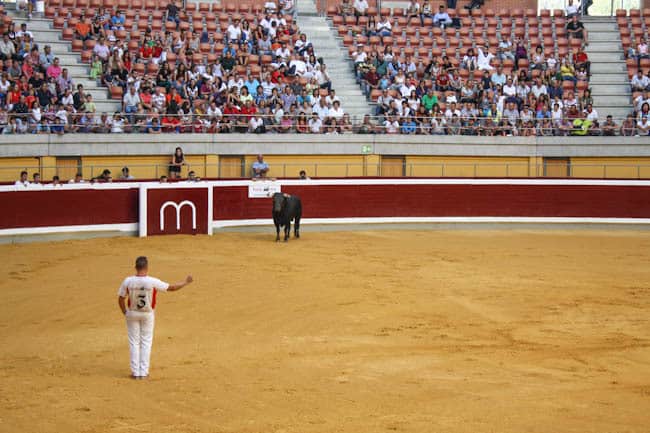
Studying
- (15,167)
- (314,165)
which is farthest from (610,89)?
(15,167)

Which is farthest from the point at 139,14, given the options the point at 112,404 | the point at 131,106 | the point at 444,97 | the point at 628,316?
the point at 112,404

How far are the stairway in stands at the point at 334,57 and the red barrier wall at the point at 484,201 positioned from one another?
3.20 meters

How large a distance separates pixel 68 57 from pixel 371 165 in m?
8.35

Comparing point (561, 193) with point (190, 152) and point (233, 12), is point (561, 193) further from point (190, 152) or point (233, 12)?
point (233, 12)

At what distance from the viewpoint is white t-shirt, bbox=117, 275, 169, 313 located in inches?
424

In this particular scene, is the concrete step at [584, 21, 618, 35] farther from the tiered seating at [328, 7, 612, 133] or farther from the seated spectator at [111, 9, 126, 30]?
the seated spectator at [111, 9, 126, 30]

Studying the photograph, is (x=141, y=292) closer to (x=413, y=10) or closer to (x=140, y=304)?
(x=140, y=304)

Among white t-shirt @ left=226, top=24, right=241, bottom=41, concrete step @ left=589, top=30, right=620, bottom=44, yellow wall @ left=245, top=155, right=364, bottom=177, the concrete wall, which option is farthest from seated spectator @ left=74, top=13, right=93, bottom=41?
concrete step @ left=589, top=30, right=620, bottom=44

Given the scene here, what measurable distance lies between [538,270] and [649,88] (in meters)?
13.7

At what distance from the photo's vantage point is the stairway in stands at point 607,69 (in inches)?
1221

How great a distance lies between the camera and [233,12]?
31.7 metres

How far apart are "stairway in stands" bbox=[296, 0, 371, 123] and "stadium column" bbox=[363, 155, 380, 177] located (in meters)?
1.18

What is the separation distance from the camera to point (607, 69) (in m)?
32.3

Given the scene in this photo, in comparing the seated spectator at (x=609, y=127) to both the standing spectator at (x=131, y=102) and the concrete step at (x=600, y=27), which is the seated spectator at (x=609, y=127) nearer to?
the concrete step at (x=600, y=27)
